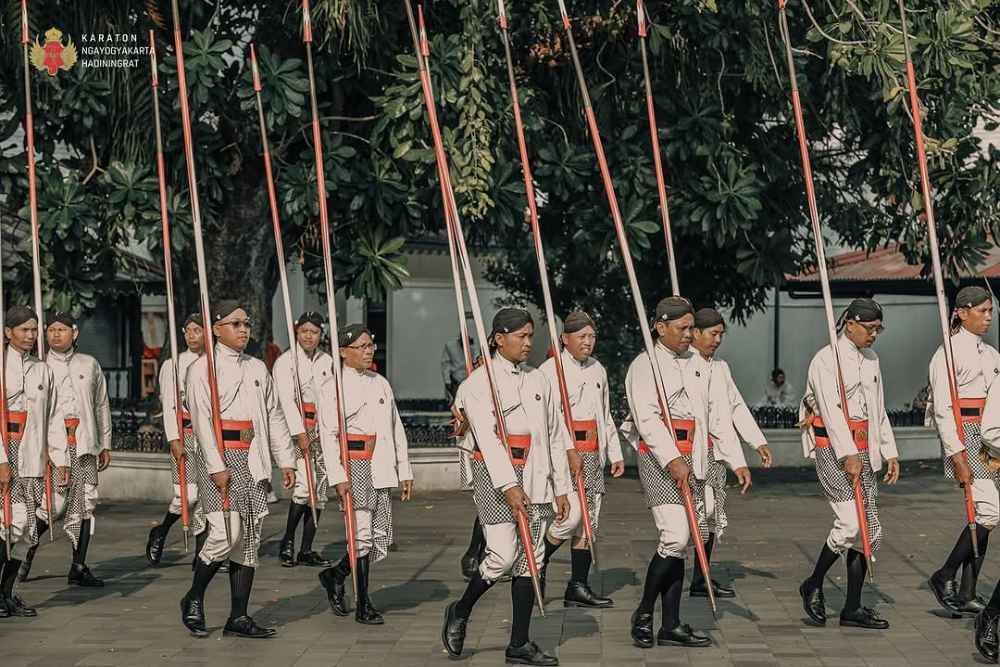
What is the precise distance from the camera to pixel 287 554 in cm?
1241

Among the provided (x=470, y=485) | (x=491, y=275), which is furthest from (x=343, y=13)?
(x=491, y=275)

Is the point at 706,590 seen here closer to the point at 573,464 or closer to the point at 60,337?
the point at 573,464

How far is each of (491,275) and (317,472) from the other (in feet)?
34.9

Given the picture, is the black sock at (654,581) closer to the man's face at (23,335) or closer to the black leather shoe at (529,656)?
the black leather shoe at (529,656)

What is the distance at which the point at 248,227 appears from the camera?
1689 cm

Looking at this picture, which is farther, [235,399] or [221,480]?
[235,399]

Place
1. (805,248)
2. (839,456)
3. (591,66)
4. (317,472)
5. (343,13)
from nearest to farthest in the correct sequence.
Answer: (839,456) → (317,472) → (343,13) → (591,66) → (805,248)

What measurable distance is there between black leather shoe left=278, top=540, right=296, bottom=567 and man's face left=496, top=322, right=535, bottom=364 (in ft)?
14.0

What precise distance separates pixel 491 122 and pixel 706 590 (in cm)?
530

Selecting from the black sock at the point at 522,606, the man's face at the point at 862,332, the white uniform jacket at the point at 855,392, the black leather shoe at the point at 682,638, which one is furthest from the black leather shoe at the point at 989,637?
the black sock at the point at 522,606

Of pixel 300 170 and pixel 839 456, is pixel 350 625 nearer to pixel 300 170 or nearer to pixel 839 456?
pixel 839 456

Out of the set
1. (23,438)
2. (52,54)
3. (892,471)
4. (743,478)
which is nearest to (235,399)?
(23,438)

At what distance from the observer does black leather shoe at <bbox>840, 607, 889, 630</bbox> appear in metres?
9.41

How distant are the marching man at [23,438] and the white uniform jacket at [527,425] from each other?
116 inches
